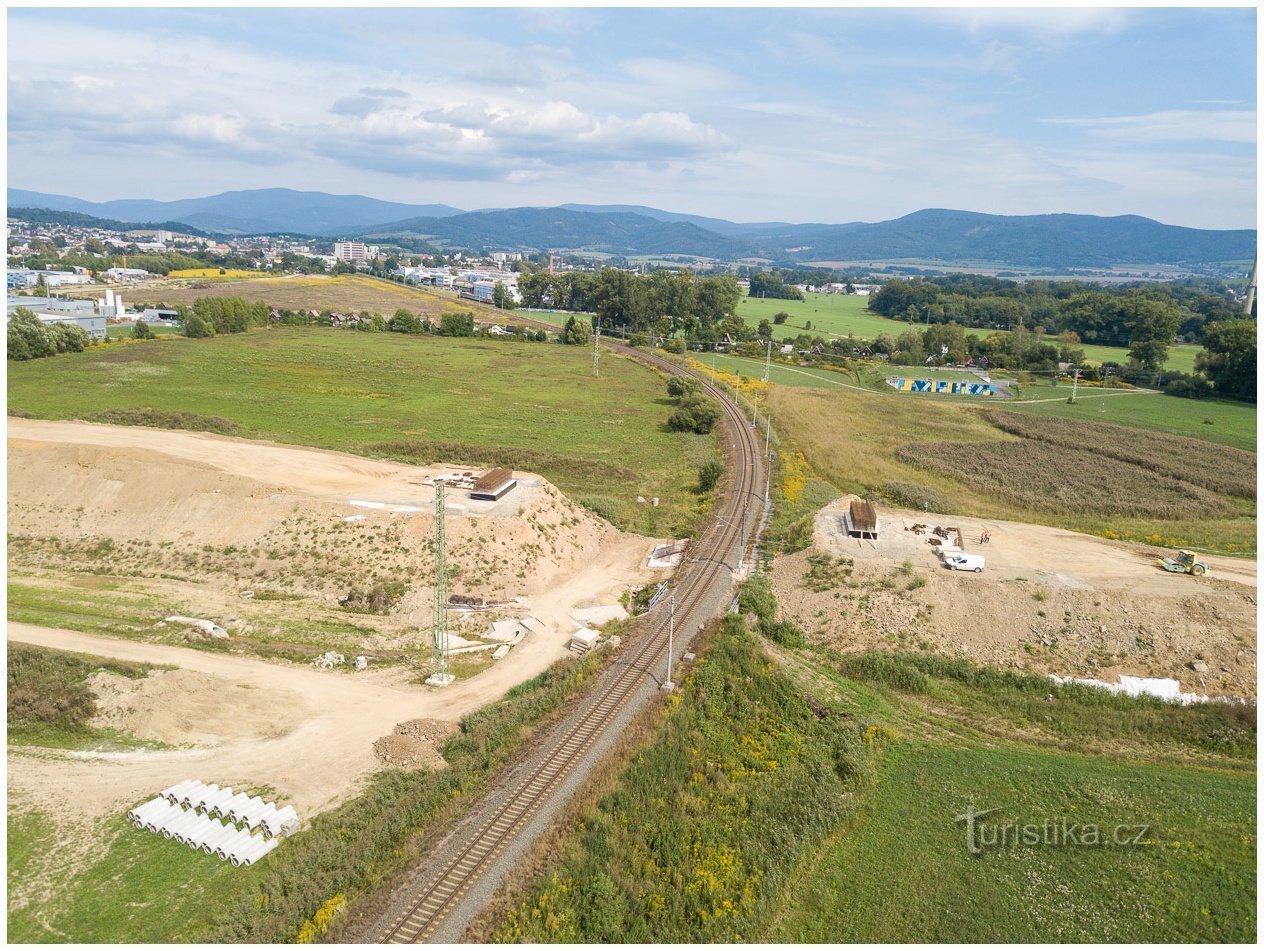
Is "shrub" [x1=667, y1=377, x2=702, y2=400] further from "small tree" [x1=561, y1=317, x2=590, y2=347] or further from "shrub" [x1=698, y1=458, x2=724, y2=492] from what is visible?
"small tree" [x1=561, y1=317, x2=590, y2=347]

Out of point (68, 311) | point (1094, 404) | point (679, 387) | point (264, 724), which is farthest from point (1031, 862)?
point (68, 311)

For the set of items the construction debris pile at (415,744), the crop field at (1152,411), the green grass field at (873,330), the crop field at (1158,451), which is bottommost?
the construction debris pile at (415,744)

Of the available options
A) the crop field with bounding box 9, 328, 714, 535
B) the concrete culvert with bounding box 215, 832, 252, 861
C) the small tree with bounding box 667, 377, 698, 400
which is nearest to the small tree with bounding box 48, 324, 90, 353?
the crop field with bounding box 9, 328, 714, 535

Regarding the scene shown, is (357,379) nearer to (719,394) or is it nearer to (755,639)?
(719,394)

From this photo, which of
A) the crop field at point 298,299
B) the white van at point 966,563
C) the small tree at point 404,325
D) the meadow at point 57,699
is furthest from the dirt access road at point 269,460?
the crop field at point 298,299

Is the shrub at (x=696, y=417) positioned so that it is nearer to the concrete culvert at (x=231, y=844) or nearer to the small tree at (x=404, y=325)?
the concrete culvert at (x=231, y=844)

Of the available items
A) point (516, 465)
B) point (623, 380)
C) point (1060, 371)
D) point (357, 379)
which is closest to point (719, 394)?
point (623, 380)

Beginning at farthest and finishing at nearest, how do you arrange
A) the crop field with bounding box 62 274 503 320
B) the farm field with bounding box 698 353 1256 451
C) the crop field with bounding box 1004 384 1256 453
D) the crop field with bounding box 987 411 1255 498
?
the crop field with bounding box 62 274 503 320 → the farm field with bounding box 698 353 1256 451 → the crop field with bounding box 1004 384 1256 453 → the crop field with bounding box 987 411 1255 498

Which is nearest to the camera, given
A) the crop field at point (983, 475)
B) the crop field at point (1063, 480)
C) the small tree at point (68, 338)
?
the crop field at point (983, 475)
